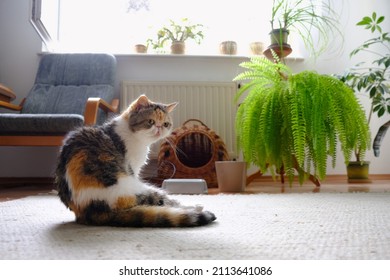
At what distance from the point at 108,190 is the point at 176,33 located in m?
2.43

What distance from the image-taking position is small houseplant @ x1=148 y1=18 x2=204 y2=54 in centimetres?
307

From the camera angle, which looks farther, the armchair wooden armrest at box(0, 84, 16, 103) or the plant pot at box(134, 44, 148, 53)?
the plant pot at box(134, 44, 148, 53)

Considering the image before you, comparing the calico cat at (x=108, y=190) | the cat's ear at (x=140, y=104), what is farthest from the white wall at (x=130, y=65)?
the calico cat at (x=108, y=190)

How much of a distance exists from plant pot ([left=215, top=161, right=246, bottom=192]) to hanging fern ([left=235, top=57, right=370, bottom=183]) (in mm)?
87

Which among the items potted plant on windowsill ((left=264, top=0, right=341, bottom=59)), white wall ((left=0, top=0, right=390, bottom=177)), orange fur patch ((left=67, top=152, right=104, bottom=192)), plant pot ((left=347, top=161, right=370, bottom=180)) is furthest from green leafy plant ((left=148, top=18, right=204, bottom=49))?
orange fur patch ((left=67, top=152, right=104, bottom=192))

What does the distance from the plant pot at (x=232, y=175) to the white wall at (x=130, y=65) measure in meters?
1.24

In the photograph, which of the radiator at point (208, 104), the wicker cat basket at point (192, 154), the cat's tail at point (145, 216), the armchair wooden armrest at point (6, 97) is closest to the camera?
the cat's tail at point (145, 216)

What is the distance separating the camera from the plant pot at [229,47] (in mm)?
3100

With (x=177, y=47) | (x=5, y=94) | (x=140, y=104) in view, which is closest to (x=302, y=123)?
(x=140, y=104)

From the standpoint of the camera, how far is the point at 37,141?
6.89ft

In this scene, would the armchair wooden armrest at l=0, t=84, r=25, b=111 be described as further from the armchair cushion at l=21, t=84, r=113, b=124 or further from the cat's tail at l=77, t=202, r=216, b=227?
the cat's tail at l=77, t=202, r=216, b=227

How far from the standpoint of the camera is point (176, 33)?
3.12 meters

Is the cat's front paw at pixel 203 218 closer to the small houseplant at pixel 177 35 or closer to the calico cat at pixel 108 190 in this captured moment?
the calico cat at pixel 108 190

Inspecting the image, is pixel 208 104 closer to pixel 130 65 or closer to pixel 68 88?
pixel 130 65
